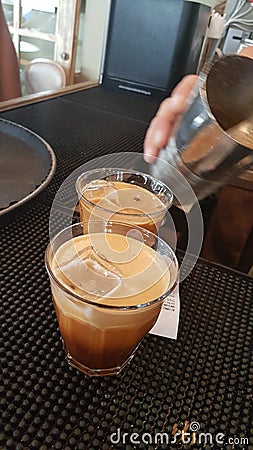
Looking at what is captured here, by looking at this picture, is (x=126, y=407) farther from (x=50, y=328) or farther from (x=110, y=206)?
(x=110, y=206)

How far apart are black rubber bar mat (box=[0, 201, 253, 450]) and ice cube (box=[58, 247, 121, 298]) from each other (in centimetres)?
9

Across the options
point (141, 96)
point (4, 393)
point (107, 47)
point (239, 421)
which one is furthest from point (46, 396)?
point (107, 47)

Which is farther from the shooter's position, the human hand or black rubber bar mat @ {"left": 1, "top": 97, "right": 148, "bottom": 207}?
black rubber bar mat @ {"left": 1, "top": 97, "right": 148, "bottom": 207}

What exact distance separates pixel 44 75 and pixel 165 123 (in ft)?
5.87

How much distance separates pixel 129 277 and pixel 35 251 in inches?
8.3

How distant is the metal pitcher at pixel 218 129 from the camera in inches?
19.9

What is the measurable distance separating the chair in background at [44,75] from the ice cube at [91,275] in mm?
2023

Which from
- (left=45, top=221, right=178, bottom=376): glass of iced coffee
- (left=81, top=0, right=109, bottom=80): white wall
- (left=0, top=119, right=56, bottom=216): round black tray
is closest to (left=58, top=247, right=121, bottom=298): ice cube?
(left=45, top=221, right=178, bottom=376): glass of iced coffee

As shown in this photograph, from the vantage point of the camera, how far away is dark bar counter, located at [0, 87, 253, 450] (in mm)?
373

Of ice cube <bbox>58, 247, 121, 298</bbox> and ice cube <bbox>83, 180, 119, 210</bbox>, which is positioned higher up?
ice cube <bbox>58, 247, 121, 298</bbox>

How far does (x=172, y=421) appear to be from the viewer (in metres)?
0.39

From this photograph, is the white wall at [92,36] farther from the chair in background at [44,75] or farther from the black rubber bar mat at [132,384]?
the black rubber bar mat at [132,384]

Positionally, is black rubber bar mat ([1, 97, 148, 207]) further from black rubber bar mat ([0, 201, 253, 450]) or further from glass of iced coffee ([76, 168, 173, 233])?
black rubber bar mat ([0, 201, 253, 450])

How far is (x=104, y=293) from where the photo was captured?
0.40m
